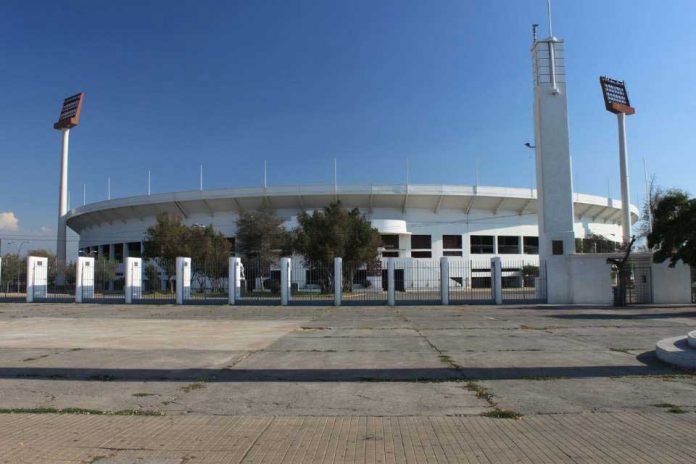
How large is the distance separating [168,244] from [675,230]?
123ft

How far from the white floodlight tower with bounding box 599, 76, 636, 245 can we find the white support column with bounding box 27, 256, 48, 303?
2126 inches

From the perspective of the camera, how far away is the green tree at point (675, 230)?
76.1 ft

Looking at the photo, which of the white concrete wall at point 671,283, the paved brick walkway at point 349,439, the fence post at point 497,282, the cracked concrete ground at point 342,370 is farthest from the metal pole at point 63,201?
the paved brick walkway at point 349,439

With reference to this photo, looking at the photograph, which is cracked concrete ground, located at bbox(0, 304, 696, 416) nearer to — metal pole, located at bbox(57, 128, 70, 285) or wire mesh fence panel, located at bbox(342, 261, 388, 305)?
wire mesh fence panel, located at bbox(342, 261, 388, 305)

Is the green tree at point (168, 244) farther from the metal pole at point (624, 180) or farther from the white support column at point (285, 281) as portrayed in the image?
the metal pole at point (624, 180)

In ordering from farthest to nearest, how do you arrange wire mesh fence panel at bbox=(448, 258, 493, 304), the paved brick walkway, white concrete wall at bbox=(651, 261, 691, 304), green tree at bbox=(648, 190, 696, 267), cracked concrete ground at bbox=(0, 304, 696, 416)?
1. wire mesh fence panel at bbox=(448, 258, 493, 304)
2. white concrete wall at bbox=(651, 261, 691, 304)
3. green tree at bbox=(648, 190, 696, 267)
4. cracked concrete ground at bbox=(0, 304, 696, 416)
5. the paved brick walkway

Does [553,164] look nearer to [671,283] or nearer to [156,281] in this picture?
[671,283]

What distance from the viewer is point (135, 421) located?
6.01 meters

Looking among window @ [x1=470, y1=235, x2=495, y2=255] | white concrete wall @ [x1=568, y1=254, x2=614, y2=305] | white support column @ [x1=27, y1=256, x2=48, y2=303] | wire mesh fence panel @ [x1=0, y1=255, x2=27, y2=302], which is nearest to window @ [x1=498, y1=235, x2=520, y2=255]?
window @ [x1=470, y1=235, x2=495, y2=255]

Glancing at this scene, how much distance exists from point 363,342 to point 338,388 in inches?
215

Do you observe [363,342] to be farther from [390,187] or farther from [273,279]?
[390,187]

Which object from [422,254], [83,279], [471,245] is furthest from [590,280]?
[471,245]

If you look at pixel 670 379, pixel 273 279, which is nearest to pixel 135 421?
pixel 670 379

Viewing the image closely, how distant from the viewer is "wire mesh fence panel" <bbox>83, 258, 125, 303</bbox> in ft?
111
